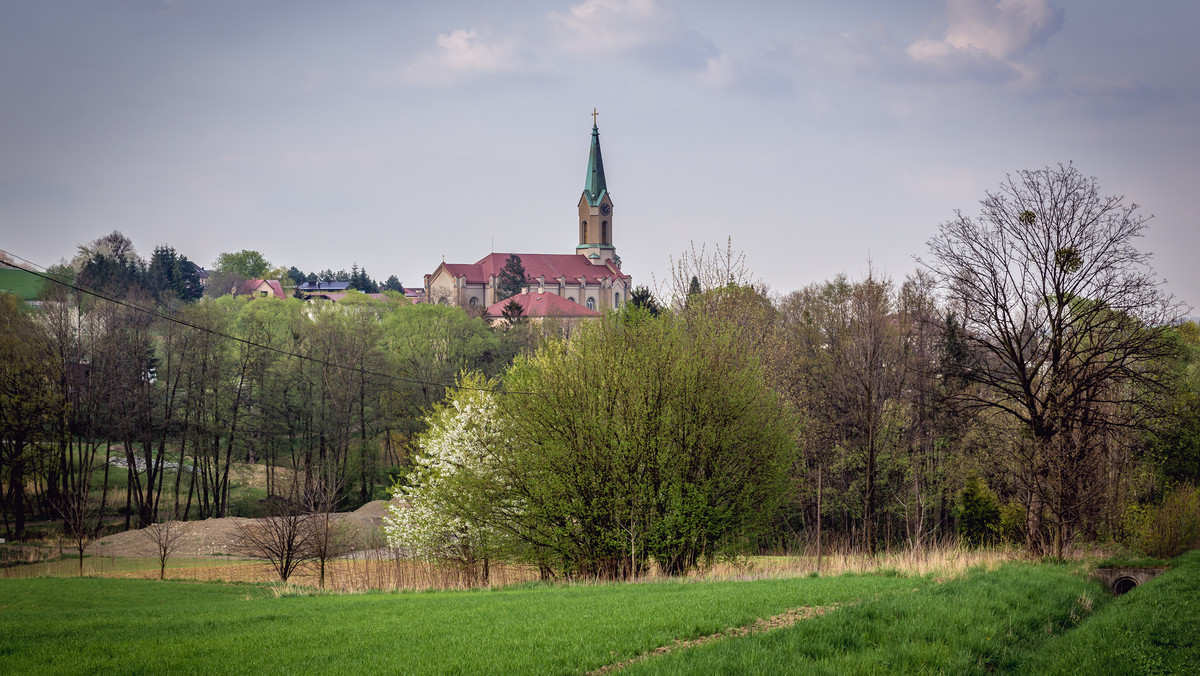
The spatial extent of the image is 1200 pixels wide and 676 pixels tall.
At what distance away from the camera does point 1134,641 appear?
36.7ft

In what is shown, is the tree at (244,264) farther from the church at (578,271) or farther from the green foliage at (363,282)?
the church at (578,271)

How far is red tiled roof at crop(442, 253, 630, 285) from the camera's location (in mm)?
125812

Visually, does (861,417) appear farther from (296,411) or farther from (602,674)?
(296,411)

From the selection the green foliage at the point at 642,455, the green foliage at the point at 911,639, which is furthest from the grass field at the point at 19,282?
the green foliage at the point at 911,639

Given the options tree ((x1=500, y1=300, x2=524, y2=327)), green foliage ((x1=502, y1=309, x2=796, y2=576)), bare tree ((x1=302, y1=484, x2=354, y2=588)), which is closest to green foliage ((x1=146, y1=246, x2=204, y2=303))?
tree ((x1=500, y1=300, x2=524, y2=327))

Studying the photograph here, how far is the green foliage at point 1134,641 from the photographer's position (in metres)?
10.0

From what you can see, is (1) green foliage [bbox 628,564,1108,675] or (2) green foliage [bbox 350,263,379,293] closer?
(1) green foliage [bbox 628,564,1108,675]

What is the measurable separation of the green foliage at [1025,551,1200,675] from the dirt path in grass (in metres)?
2.88

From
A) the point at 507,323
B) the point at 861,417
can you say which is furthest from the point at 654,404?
the point at 507,323

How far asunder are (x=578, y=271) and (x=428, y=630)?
11811 centimetres

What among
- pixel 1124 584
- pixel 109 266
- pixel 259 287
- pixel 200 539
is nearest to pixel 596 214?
pixel 259 287

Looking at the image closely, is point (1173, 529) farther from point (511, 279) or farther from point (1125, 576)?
point (511, 279)

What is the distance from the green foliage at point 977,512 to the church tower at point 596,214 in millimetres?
99850

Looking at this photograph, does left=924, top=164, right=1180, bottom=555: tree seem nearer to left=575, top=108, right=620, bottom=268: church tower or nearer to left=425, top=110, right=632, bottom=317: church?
left=425, top=110, right=632, bottom=317: church
